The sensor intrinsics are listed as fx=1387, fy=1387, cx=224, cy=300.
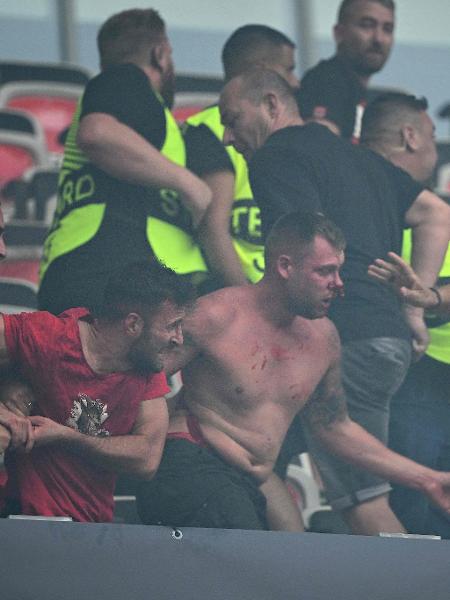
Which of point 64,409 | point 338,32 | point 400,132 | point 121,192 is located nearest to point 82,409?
point 64,409

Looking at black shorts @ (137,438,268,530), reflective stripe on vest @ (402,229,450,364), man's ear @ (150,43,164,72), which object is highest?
man's ear @ (150,43,164,72)

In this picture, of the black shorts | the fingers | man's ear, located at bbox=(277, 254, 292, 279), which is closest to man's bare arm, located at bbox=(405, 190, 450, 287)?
man's ear, located at bbox=(277, 254, 292, 279)

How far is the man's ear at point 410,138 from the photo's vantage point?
4.41m

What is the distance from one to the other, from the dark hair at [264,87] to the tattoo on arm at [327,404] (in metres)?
0.85

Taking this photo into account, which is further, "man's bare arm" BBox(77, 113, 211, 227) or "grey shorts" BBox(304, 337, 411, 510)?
"grey shorts" BBox(304, 337, 411, 510)

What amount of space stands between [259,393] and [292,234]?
0.49 m

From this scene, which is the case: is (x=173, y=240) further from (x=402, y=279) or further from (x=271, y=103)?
(x=402, y=279)

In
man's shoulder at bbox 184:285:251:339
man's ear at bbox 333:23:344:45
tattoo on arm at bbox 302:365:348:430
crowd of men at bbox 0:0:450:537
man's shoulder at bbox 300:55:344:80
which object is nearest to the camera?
crowd of men at bbox 0:0:450:537

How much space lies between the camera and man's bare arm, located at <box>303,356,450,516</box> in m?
4.10

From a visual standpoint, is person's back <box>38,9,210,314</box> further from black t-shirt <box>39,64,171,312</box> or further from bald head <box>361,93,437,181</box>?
bald head <box>361,93,437,181</box>

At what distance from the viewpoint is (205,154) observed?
4.22 meters

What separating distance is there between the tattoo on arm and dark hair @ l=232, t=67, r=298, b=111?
0.85 meters

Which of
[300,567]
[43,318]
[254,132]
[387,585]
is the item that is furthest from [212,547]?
[254,132]

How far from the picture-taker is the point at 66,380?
12.3 ft
